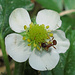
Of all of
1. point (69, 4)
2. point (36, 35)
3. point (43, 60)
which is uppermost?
point (36, 35)

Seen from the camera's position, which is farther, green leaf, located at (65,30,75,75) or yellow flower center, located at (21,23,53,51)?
green leaf, located at (65,30,75,75)

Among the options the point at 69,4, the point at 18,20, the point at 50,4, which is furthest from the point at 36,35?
the point at 69,4

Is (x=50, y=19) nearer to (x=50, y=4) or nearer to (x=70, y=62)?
(x=70, y=62)

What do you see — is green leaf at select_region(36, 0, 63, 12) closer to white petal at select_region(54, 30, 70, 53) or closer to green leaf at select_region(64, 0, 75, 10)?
green leaf at select_region(64, 0, 75, 10)

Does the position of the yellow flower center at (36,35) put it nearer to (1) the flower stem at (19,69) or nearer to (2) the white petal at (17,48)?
(2) the white petal at (17,48)

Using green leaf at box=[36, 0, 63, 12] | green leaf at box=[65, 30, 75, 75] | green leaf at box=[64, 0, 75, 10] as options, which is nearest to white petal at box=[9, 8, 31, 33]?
green leaf at box=[65, 30, 75, 75]

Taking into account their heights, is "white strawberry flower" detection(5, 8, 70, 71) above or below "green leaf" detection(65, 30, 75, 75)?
above
